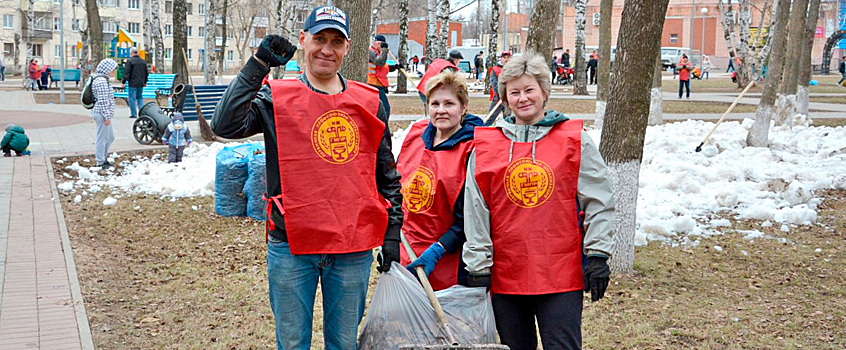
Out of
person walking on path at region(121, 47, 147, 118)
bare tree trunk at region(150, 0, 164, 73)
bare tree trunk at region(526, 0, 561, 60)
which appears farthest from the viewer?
bare tree trunk at region(150, 0, 164, 73)

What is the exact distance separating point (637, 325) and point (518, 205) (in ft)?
7.84

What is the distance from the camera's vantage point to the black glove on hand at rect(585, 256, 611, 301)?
3.34 metres

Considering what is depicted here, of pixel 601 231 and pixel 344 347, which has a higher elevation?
pixel 601 231

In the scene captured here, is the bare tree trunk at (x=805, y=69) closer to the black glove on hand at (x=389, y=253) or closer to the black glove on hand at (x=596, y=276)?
the black glove on hand at (x=596, y=276)

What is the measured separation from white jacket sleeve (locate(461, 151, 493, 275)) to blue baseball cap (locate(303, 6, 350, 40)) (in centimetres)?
84

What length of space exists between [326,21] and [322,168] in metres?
0.58

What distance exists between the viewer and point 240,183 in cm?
915

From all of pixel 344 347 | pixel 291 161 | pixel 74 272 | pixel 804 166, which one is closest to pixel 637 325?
pixel 344 347

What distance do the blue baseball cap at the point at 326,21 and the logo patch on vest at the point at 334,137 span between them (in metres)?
0.33

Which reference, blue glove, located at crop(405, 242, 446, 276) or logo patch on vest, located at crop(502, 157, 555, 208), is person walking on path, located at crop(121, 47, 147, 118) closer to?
blue glove, located at crop(405, 242, 446, 276)

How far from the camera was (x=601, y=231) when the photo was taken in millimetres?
3367

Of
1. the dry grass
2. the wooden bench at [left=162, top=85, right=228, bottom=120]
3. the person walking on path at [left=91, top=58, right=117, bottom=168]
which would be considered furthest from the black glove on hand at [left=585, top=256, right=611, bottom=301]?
the wooden bench at [left=162, top=85, right=228, bottom=120]

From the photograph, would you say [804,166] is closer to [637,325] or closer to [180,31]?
[637,325]

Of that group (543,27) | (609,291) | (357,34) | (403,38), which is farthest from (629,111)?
(403,38)
